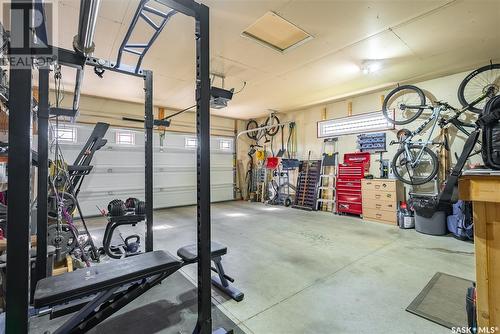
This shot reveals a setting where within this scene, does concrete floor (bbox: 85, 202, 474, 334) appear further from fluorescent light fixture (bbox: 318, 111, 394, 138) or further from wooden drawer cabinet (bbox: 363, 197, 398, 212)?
fluorescent light fixture (bbox: 318, 111, 394, 138)

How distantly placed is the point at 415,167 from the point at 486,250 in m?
3.98

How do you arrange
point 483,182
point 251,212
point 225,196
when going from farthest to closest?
1. point 225,196
2. point 251,212
3. point 483,182

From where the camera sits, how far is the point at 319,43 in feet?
10.4

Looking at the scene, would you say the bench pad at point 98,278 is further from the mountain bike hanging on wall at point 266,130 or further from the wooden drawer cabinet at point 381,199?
the mountain bike hanging on wall at point 266,130

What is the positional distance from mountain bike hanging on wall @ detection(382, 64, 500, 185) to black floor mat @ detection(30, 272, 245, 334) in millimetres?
4416

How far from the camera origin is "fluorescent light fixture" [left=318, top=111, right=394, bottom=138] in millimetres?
5152

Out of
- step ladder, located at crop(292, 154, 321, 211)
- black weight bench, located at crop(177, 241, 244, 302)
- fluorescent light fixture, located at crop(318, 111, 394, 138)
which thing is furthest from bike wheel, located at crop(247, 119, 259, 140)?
black weight bench, located at crop(177, 241, 244, 302)

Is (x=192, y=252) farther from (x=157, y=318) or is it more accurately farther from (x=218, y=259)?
(x=157, y=318)

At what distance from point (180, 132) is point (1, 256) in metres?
5.50

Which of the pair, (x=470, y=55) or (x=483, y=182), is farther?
(x=470, y=55)

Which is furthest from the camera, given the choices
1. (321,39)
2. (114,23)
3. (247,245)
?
(247,245)

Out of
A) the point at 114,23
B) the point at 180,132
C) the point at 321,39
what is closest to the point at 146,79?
the point at 114,23

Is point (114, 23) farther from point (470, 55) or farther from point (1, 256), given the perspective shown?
point (470, 55)

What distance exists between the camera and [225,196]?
7.99m
